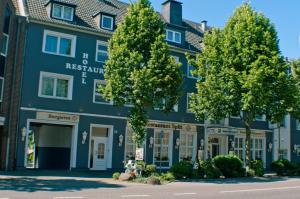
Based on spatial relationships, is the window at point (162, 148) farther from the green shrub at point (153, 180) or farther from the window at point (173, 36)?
the green shrub at point (153, 180)

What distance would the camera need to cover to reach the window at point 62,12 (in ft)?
92.8

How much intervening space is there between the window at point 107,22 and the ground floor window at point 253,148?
606 inches

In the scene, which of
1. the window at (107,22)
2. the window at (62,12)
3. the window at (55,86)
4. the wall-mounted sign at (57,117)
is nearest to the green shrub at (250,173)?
the wall-mounted sign at (57,117)

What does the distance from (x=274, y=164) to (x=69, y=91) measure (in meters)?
15.0

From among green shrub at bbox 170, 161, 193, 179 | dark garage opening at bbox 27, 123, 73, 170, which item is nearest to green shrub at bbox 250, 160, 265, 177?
green shrub at bbox 170, 161, 193, 179

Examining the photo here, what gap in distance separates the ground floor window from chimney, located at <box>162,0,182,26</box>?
11783 mm

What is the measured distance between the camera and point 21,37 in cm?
2655

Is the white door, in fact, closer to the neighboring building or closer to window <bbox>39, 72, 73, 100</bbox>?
the neighboring building

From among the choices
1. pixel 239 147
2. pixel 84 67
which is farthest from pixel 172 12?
pixel 239 147

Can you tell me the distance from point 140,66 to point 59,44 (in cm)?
750

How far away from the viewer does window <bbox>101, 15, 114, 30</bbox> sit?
29.9 m

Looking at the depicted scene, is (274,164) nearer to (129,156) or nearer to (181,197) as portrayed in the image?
(129,156)

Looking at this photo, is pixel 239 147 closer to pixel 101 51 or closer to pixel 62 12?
pixel 101 51

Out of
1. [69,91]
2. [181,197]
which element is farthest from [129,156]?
[181,197]
